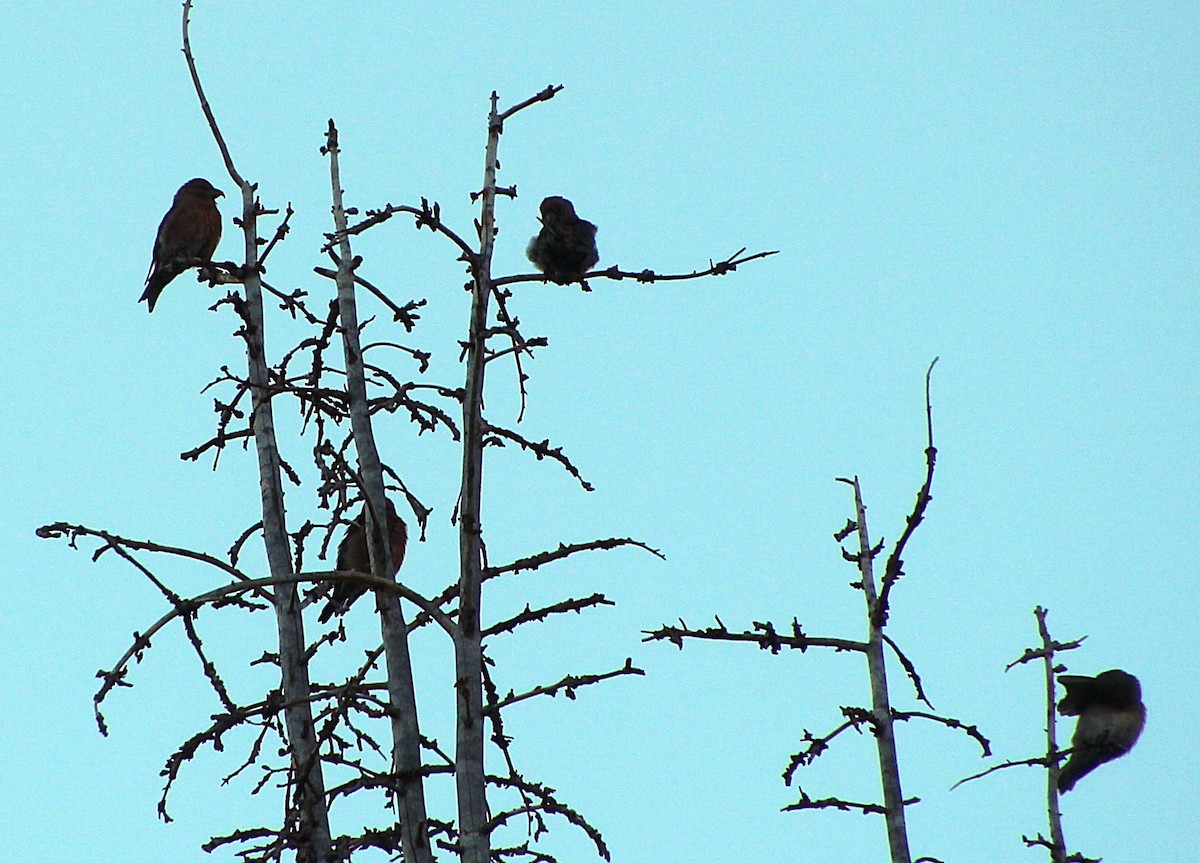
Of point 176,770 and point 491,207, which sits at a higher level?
point 491,207

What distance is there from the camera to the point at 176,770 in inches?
267

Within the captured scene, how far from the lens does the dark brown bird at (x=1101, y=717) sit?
386 inches

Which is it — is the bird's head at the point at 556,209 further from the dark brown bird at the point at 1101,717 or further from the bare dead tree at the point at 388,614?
the dark brown bird at the point at 1101,717

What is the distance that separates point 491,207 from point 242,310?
2.13m

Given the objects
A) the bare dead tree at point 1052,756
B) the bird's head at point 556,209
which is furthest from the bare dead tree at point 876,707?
the bird's head at point 556,209

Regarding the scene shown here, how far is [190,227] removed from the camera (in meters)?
11.7

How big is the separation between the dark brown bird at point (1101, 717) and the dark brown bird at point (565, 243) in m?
3.92

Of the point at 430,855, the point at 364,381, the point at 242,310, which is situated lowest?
the point at 430,855

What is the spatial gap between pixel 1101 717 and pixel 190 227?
7.20 m

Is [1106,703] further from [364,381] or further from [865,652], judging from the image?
[364,381]

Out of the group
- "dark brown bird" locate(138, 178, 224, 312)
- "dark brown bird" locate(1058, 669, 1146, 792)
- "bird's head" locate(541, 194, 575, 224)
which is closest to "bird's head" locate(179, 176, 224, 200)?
"dark brown bird" locate(138, 178, 224, 312)

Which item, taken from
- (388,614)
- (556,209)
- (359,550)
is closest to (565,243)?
(556,209)

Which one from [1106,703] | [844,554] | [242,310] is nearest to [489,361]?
[844,554]

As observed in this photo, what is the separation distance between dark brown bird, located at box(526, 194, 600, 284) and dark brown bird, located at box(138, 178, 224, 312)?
2826 mm
